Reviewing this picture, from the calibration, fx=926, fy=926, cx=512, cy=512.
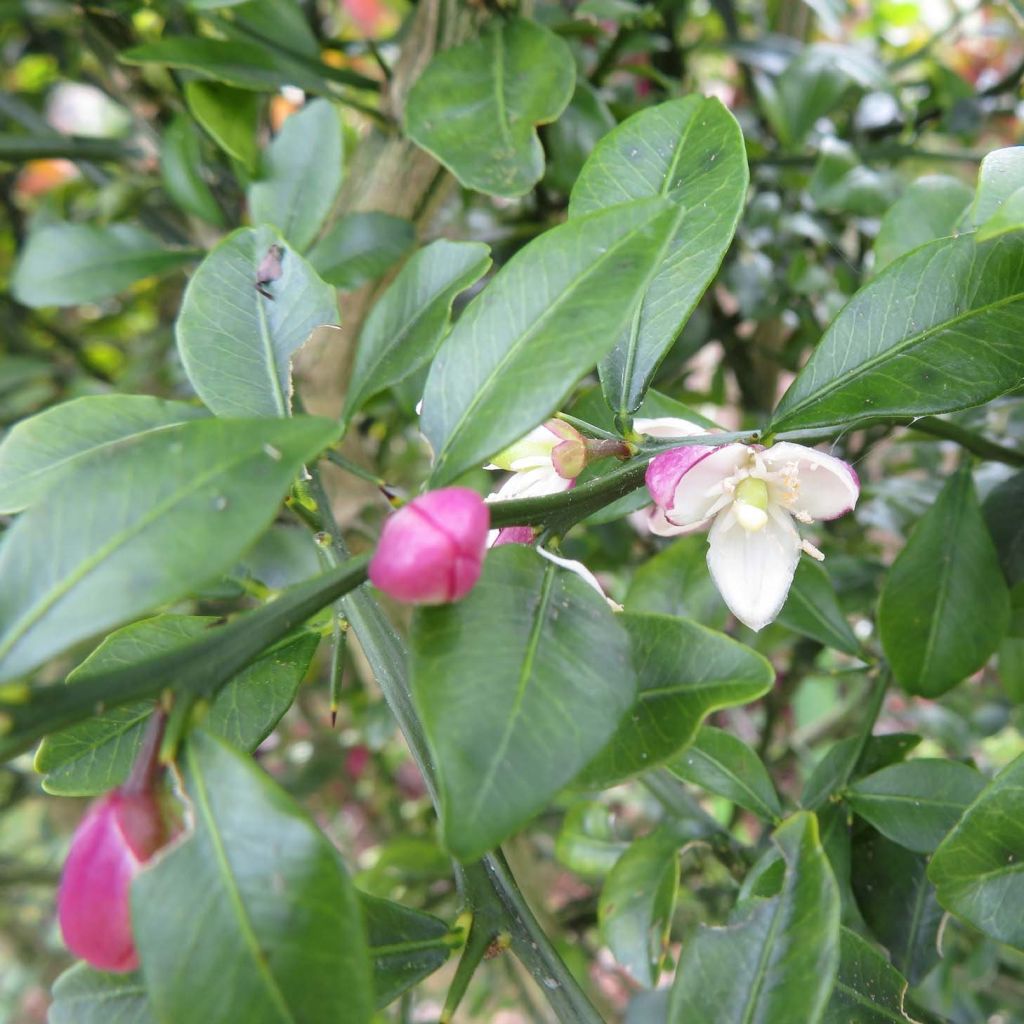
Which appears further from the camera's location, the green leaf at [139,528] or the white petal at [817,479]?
the white petal at [817,479]

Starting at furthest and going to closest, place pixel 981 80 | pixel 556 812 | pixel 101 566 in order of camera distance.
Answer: pixel 981 80 → pixel 556 812 → pixel 101 566

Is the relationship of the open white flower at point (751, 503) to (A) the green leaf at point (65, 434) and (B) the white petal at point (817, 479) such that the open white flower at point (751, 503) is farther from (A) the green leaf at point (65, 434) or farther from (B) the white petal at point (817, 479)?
(A) the green leaf at point (65, 434)

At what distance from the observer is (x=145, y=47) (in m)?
0.78

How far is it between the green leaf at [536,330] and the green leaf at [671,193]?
0.08 metres

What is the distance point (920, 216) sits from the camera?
2.02 feet

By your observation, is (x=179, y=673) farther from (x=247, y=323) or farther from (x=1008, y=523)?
(x=1008, y=523)

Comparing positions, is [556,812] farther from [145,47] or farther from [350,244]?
[145,47]

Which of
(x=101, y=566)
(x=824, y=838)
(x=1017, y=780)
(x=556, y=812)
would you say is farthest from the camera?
(x=556, y=812)

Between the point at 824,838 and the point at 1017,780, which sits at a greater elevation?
the point at 1017,780

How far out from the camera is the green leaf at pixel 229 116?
788mm

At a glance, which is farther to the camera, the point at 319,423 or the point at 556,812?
the point at 556,812

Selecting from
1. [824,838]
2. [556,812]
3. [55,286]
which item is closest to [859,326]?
[824,838]

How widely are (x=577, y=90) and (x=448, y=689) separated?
0.70 metres

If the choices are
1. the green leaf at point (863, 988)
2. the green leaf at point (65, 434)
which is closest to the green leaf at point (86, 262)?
the green leaf at point (65, 434)
